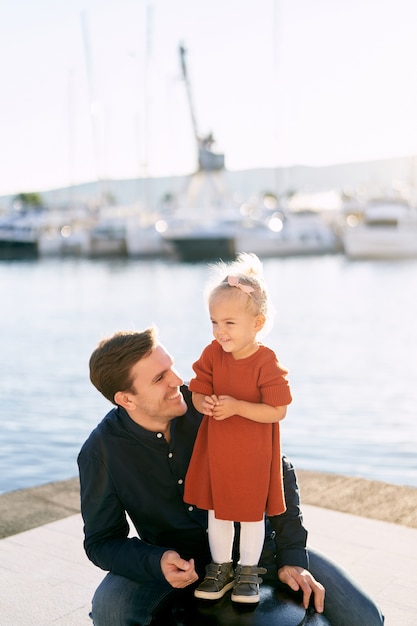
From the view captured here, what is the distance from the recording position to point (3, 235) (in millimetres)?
67812

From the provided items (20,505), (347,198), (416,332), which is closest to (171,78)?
(347,198)

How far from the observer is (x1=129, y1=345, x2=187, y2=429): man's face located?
2402 millimetres

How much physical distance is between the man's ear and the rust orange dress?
0.66 ft

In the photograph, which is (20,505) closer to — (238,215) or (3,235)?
(238,215)

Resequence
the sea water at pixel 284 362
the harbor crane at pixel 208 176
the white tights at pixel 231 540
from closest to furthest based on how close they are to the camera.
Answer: the white tights at pixel 231 540 < the sea water at pixel 284 362 < the harbor crane at pixel 208 176

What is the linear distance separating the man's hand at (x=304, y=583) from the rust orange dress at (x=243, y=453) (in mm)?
174

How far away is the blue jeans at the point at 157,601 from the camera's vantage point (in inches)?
94.3

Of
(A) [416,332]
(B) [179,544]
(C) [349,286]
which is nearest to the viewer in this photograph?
(B) [179,544]

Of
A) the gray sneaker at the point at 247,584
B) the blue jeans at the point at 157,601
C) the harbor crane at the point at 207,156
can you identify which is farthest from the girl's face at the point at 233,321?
the harbor crane at the point at 207,156

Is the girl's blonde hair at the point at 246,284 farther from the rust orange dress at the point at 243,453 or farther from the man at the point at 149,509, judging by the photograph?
the man at the point at 149,509

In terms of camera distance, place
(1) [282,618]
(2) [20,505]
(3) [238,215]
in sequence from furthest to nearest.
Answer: (3) [238,215] → (2) [20,505] → (1) [282,618]

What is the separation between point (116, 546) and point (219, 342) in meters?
0.61

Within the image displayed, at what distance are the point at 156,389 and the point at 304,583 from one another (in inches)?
24.5

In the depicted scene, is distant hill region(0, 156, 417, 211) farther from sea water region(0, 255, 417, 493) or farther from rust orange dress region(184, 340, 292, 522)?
rust orange dress region(184, 340, 292, 522)
